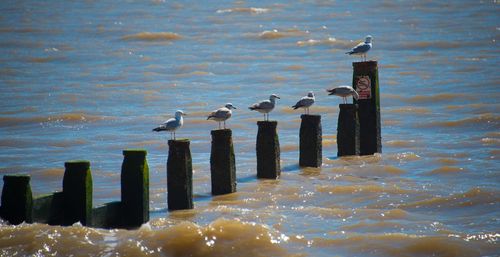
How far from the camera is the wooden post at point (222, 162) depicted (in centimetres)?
1394

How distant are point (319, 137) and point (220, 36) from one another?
24.9 metres

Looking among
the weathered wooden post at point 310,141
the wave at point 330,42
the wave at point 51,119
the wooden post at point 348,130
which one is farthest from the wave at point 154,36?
the weathered wooden post at point 310,141

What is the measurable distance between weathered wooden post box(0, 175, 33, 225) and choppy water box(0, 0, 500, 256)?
0.16 metres

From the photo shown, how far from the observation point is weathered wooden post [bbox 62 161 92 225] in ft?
38.3

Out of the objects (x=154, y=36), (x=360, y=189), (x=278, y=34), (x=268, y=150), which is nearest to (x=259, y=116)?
(x=268, y=150)

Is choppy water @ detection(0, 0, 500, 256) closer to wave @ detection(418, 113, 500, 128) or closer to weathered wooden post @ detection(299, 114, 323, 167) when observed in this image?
wave @ detection(418, 113, 500, 128)

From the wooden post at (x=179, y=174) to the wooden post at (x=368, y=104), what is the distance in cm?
446

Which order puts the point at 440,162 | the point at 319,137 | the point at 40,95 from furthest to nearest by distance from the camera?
the point at 40,95, the point at 440,162, the point at 319,137

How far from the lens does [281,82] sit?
28.9m

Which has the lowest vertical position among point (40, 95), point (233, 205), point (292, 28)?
point (233, 205)

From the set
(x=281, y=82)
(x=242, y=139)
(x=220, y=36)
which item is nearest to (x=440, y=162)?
(x=242, y=139)

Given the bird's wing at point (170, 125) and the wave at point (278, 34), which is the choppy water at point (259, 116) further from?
the bird's wing at point (170, 125)

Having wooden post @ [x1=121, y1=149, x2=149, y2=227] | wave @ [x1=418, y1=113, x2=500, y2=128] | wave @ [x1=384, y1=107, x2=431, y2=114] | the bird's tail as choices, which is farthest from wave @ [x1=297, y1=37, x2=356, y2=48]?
wooden post @ [x1=121, y1=149, x2=149, y2=227]

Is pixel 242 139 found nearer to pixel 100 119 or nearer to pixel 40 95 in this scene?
pixel 100 119
